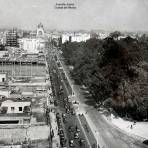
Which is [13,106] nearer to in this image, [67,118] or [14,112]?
[14,112]

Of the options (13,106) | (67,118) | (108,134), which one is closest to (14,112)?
(13,106)

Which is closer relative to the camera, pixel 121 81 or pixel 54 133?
pixel 54 133

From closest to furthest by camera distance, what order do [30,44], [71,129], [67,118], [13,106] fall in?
1. [71,129]
2. [13,106]
3. [67,118]
4. [30,44]

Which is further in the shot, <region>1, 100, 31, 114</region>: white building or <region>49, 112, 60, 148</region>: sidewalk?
<region>1, 100, 31, 114</region>: white building

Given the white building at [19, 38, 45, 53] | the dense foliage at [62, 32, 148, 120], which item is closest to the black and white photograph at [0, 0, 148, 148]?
the dense foliage at [62, 32, 148, 120]

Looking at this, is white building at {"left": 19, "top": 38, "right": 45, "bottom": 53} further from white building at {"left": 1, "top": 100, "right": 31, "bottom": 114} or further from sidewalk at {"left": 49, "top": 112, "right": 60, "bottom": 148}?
white building at {"left": 1, "top": 100, "right": 31, "bottom": 114}

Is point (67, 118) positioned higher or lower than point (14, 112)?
lower

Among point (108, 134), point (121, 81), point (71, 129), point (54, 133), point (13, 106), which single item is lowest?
point (108, 134)

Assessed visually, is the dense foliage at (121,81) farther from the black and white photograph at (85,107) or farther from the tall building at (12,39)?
the tall building at (12,39)

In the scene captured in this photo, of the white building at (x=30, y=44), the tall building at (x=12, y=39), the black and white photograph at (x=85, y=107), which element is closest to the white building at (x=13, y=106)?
the black and white photograph at (x=85, y=107)
